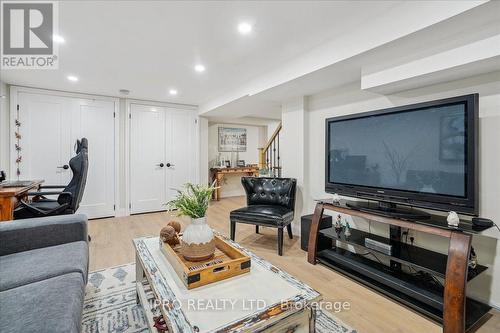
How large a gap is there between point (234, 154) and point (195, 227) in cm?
523

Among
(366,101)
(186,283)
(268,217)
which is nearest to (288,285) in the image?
(186,283)

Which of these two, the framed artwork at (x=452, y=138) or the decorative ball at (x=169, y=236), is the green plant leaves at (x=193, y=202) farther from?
the framed artwork at (x=452, y=138)

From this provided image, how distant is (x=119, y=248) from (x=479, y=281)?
3568 millimetres

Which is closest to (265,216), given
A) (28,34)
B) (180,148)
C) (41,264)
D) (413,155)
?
→ (413,155)

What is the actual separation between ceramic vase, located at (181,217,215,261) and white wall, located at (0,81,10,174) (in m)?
3.76

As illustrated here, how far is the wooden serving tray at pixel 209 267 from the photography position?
4.09 feet

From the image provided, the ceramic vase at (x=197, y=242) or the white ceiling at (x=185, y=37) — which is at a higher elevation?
the white ceiling at (x=185, y=37)

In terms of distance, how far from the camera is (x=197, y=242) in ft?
4.67

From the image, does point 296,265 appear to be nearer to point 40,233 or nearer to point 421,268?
point 421,268

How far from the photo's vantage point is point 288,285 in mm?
1261

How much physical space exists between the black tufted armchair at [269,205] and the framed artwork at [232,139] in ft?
10.2

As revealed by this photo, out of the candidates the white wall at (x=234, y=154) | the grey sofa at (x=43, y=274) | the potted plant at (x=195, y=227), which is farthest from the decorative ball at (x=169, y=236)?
the white wall at (x=234, y=154)

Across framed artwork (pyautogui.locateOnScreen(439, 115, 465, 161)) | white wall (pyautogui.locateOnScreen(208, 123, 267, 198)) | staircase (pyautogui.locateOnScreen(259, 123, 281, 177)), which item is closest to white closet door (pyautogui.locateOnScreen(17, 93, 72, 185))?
white wall (pyautogui.locateOnScreen(208, 123, 267, 198))

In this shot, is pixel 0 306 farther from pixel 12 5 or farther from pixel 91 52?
A: pixel 91 52
